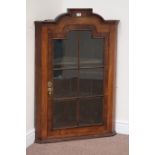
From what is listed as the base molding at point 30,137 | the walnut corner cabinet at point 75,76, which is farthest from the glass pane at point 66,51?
the base molding at point 30,137

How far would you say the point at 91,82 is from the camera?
13.3 feet

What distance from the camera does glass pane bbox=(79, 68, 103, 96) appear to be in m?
3.99

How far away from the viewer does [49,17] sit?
408cm

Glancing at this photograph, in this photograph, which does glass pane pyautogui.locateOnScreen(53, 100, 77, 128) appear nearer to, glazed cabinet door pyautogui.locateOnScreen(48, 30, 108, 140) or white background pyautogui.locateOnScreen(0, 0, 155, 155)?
glazed cabinet door pyautogui.locateOnScreen(48, 30, 108, 140)

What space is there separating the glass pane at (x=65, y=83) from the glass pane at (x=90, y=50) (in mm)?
188

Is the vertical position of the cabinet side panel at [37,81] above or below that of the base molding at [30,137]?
above

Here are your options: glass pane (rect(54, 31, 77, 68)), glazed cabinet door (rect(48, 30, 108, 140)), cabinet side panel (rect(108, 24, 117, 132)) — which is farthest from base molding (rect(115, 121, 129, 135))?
glass pane (rect(54, 31, 77, 68))

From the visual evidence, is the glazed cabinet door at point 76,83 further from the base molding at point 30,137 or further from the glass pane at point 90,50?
the base molding at point 30,137

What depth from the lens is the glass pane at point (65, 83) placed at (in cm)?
388
